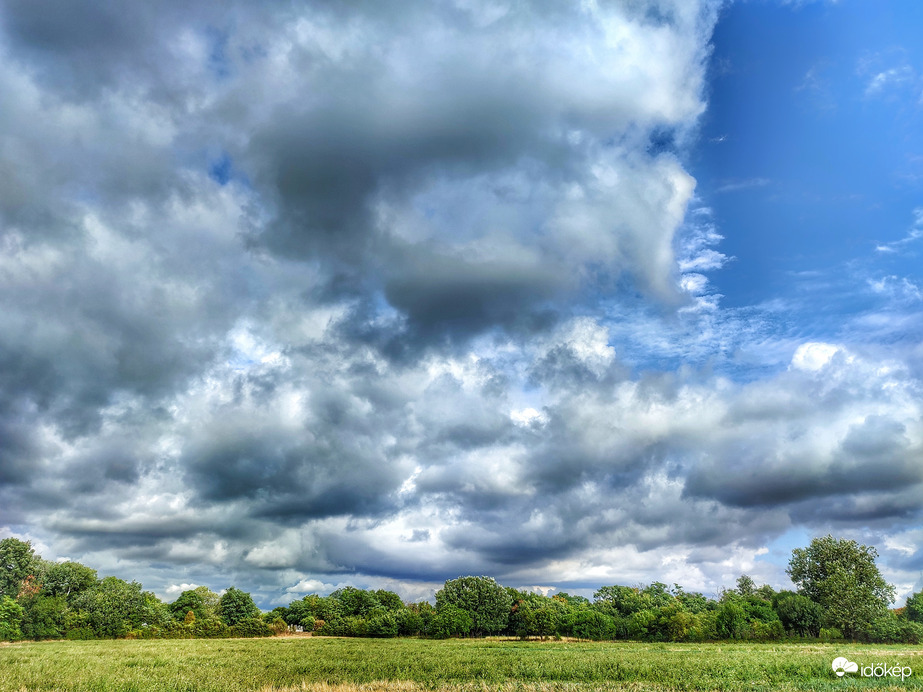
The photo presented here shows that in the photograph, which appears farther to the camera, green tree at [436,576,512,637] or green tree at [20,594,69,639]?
green tree at [436,576,512,637]

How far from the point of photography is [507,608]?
147 m

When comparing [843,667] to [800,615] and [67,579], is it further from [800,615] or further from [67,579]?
[67,579]

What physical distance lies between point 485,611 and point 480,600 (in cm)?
316

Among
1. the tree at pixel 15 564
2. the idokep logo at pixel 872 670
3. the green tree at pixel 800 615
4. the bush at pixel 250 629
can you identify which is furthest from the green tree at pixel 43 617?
the green tree at pixel 800 615

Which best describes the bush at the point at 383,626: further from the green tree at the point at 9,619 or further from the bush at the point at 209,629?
the green tree at the point at 9,619

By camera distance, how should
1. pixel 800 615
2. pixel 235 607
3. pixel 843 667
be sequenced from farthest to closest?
pixel 235 607, pixel 800 615, pixel 843 667

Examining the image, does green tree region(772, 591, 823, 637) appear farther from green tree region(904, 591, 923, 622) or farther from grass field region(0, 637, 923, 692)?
grass field region(0, 637, 923, 692)

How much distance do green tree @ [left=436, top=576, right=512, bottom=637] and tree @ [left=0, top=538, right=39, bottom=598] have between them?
109 m

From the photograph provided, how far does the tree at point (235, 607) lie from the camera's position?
528 ft

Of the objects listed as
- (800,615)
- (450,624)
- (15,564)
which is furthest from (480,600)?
Result: (15,564)

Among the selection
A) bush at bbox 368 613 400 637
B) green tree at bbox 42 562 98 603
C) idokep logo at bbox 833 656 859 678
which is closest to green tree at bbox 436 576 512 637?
bush at bbox 368 613 400 637

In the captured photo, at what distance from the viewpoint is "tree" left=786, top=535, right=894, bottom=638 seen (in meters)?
108

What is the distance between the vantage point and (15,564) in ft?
451

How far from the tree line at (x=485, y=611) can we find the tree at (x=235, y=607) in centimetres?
31
